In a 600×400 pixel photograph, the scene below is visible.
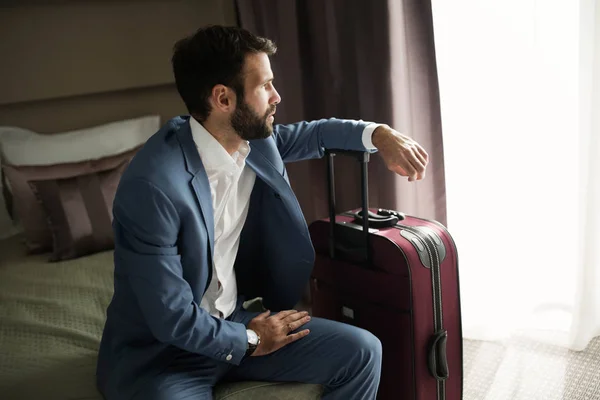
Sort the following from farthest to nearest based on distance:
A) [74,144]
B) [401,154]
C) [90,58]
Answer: [90,58]
[74,144]
[401,154]

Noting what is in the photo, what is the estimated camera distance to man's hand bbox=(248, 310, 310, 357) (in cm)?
142

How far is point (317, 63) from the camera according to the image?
7.49 ft

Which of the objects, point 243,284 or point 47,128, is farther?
point 47,128

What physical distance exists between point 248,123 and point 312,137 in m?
0.31

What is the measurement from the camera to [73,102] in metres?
2.63

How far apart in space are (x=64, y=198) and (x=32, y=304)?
0.44m

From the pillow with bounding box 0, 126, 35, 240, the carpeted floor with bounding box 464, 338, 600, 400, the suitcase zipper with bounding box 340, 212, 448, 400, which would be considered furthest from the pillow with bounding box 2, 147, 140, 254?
the carpeted floor with bounding box 464, 338, 600, 400

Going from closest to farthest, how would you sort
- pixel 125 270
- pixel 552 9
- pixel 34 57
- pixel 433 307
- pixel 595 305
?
pixel 125 270 → pixel 433 307 → pixel 552 9 → pixel 595 305 → pixel 34 57

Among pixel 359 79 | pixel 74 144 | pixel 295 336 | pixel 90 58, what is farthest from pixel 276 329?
pixel 90 58

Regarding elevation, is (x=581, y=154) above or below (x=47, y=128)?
below

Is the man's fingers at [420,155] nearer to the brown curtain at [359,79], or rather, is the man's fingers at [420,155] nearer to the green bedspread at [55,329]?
the brown curtain at [359,79]

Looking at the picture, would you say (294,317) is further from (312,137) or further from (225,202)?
(312,137)

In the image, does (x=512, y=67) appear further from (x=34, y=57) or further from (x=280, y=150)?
(x=34, y=57)

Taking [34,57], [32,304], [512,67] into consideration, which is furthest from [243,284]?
[34,57]
